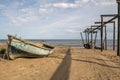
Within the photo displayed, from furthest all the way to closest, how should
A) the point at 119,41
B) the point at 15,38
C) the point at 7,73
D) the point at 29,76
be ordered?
the point at 119,41 → the point at 15,38 → the point at 7,73 → the point at 29,76

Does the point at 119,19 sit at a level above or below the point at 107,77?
above

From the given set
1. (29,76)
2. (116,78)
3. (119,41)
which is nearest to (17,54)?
(29,76)

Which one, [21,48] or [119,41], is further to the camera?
[119,41]

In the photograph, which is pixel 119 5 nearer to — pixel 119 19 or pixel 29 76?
pixel 119 19

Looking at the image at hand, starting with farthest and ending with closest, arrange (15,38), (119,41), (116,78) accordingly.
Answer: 1. (119,41)
2. (15,38)
3. (116,78)

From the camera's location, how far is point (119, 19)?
1700 cm

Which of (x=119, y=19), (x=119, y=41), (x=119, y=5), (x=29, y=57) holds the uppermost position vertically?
(x=119, y=5)

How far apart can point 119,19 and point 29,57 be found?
7341mm

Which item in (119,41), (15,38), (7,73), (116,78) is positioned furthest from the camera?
(119,41)

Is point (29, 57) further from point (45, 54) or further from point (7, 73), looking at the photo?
point (7, 73)

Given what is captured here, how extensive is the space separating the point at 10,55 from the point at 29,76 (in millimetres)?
6040

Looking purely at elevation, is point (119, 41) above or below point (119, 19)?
below

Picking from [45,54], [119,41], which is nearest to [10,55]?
[45,54]

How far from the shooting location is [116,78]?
9.22 m
